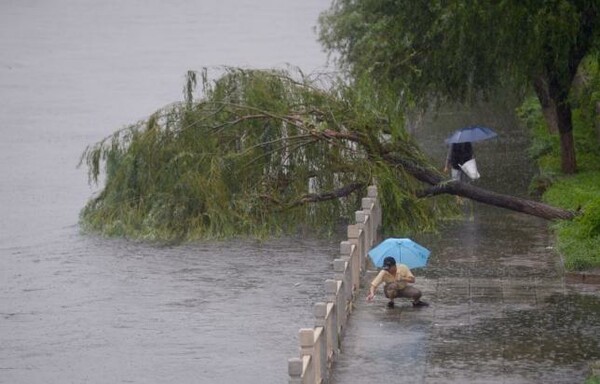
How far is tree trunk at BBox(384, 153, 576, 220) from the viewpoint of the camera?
81.9ft

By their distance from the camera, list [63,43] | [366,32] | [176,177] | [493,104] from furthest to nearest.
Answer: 1. [63,43]
2. [493,104]
3. [366,32]
4. [176,177]

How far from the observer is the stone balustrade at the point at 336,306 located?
49.8 feet

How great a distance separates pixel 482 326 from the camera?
1911 cm

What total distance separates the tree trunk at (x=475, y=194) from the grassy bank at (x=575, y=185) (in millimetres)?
261

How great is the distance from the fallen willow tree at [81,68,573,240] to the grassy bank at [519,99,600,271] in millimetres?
1354

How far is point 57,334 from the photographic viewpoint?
2109cm

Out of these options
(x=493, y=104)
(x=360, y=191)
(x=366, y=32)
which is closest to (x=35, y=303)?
(x=360, y=191)

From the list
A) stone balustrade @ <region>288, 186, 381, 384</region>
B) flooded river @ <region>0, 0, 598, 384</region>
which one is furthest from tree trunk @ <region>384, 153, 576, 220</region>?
stone balustrade @ <region>288, 186, 381, 384</region>

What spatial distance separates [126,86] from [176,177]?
122ft

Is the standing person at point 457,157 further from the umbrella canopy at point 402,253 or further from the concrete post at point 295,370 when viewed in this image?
the concrete post at point 295,370

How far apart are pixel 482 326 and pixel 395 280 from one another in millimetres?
1470

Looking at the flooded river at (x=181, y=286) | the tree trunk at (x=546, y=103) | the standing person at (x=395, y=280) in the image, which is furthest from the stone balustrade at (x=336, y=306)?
the tree trunk at (x=546, y=103)

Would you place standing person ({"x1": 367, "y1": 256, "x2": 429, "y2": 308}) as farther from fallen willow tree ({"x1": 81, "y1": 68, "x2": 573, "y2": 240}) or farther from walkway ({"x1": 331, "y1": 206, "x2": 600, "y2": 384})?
fallen willow tree ({"x1": 81, "y1": 68, "x2": 573, "y2": 240})

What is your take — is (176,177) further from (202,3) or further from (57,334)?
(202,3)
